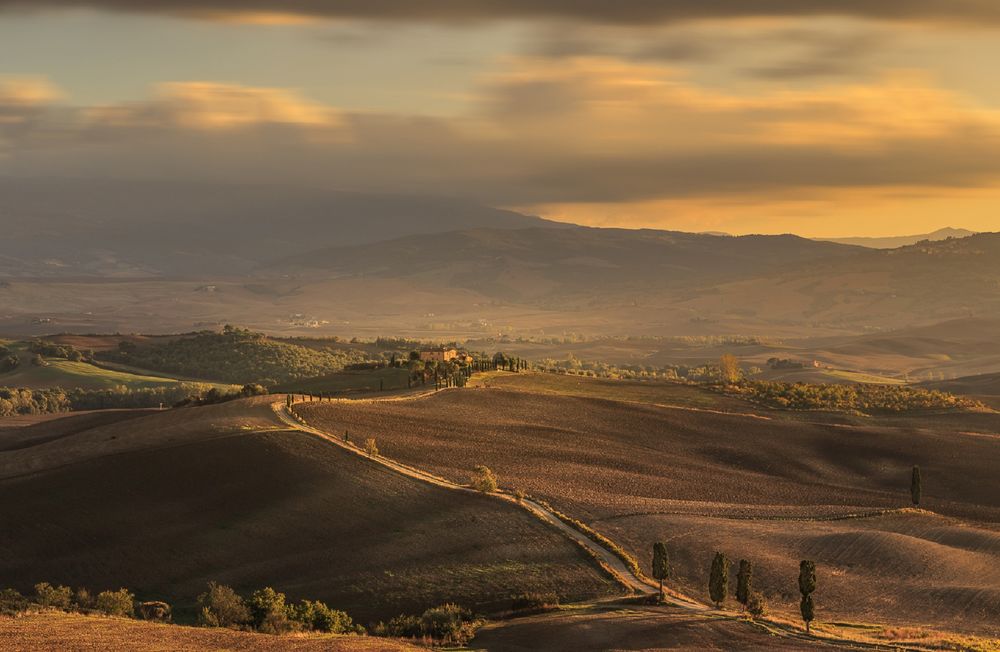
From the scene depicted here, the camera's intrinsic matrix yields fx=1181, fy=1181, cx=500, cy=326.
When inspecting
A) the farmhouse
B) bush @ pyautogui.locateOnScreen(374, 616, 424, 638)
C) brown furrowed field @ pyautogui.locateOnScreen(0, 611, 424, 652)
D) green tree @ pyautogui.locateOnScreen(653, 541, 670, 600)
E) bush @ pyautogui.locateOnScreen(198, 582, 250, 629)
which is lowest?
bush @ pyautogui.locateOnScreen(374, 616, 424, 638)

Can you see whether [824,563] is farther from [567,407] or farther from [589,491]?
[567,407]

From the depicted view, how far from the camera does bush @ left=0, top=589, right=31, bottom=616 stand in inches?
2115

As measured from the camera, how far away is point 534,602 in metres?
58.3

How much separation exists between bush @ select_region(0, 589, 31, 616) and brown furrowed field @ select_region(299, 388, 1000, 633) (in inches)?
1264

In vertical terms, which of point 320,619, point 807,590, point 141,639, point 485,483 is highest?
point 485,483

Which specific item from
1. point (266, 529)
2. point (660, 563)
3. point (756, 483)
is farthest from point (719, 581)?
point (756, 483)

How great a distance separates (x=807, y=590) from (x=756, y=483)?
122 feet

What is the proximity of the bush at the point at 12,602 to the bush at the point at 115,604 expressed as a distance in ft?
10.9

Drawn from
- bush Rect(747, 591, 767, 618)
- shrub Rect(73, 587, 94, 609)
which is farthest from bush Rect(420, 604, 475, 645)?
shrub Rect(73, 587, 94, 609)

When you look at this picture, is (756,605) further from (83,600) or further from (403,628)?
(83,600)

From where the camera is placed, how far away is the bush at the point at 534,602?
57.9 metres

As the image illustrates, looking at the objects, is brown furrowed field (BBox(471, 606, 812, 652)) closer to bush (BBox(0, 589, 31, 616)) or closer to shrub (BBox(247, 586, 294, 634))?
shrub (BBox(247, 586, 294, 634))

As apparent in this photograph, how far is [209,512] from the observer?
74.4 metres

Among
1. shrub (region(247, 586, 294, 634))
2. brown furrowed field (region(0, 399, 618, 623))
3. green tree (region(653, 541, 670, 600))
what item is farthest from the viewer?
brown furrowed field (region(0, 399, 618, 623))
